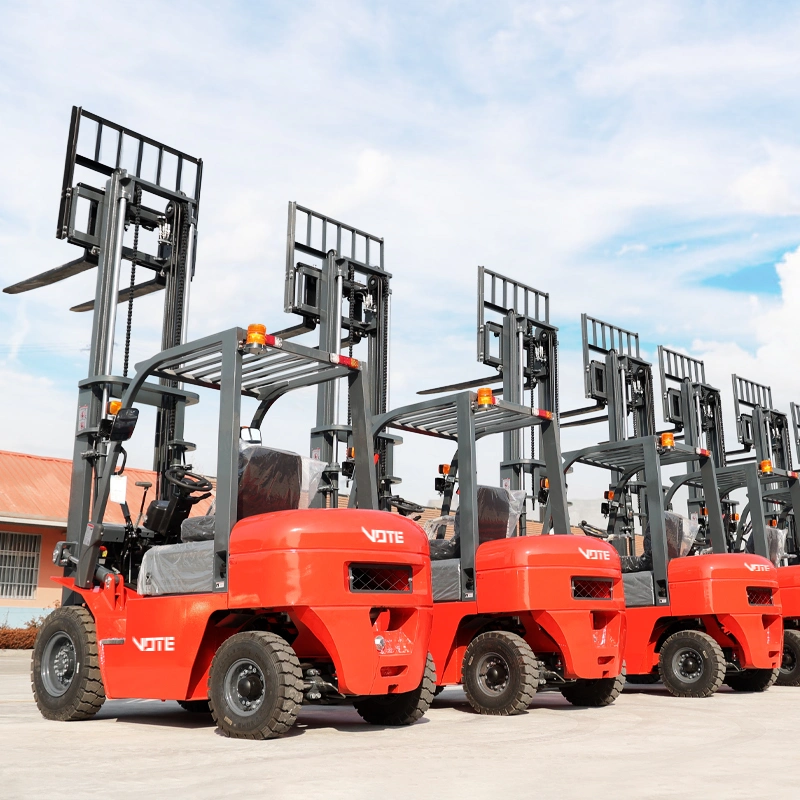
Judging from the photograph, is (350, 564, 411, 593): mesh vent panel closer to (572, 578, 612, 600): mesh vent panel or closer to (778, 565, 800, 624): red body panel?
(572, 578, 612, 600): mesh vent panel

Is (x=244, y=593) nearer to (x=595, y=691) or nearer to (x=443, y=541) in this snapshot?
(x=443, y=541)

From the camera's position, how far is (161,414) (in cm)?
887

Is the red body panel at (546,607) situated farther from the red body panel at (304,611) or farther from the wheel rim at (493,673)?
the red body panel at (304,611)

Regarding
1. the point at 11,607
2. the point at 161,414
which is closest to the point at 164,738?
the point at 161,414

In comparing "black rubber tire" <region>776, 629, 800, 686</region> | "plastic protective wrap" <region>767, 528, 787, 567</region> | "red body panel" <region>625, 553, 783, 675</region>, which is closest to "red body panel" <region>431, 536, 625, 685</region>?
"red body panel" <region>625, 553, 783, 675</region>

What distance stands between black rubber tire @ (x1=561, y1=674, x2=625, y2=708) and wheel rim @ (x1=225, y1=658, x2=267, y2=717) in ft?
11.8

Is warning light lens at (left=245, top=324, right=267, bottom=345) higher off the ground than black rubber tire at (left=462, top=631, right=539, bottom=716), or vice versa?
warning light lens at (left=245, top=324, right=267, bottom=345)

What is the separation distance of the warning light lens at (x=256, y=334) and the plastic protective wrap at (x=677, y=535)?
606 centimetres

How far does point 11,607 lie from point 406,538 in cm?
1581

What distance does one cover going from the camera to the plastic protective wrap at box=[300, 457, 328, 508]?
7594 mm

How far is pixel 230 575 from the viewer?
6637mm

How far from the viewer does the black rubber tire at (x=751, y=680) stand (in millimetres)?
11188

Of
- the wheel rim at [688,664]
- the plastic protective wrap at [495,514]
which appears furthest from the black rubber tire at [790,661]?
the plastic protective wrap at [495,514]

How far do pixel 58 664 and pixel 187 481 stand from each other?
5.79 ft
